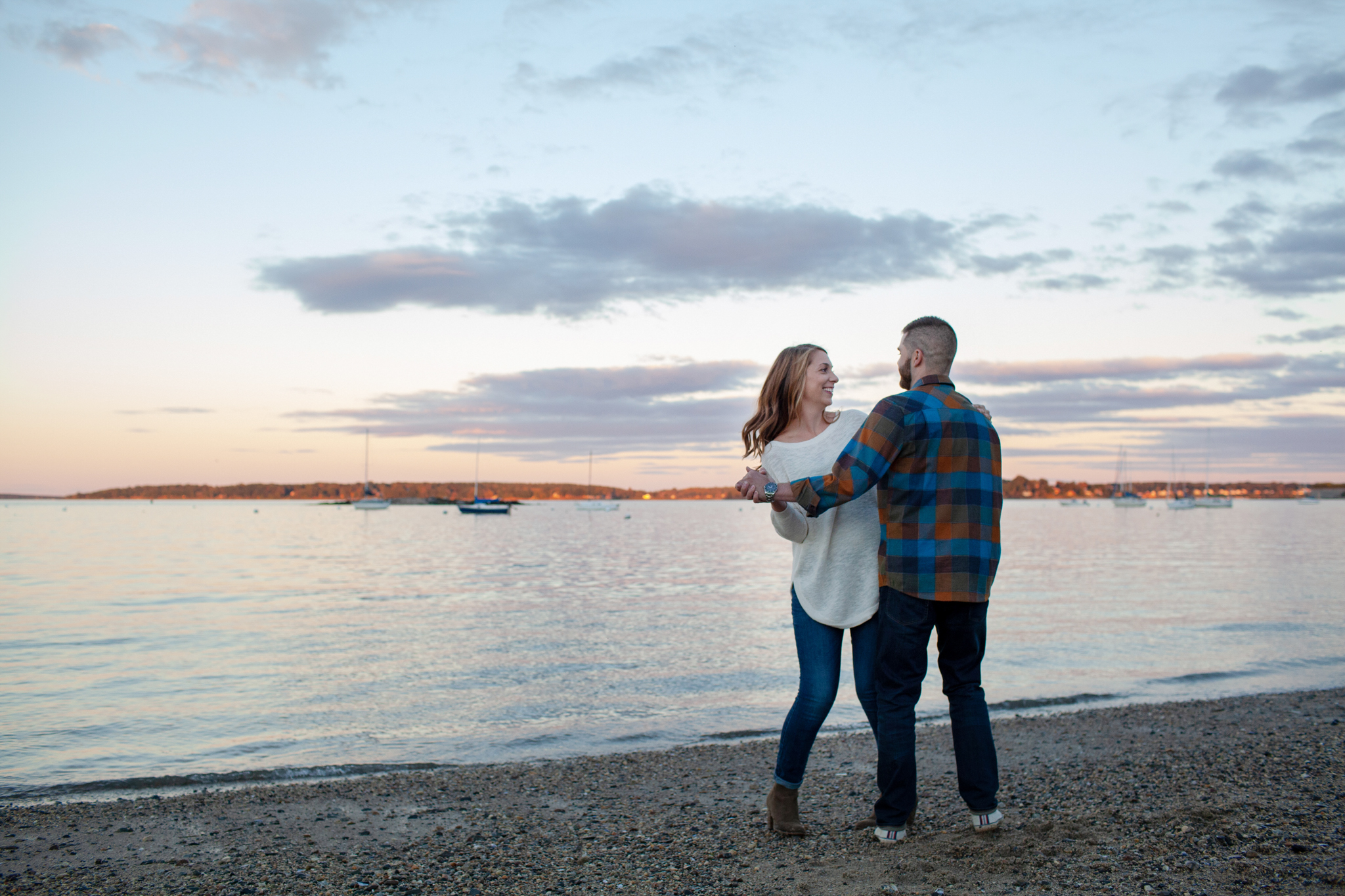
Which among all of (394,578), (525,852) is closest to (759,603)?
(394,578)

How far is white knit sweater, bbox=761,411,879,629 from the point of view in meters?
4.18

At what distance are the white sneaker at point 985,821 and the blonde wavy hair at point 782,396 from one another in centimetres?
213

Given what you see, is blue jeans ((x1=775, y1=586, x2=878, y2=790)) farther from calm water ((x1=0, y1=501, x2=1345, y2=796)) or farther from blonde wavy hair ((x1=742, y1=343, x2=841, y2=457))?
calm water ((x1=0, y1=501, x2=1345, y2=796))

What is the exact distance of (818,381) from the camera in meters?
4.36

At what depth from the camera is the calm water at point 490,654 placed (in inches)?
394

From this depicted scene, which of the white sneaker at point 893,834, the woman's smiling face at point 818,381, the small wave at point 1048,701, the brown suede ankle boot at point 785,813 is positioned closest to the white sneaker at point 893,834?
the white sneaker at point 893,834

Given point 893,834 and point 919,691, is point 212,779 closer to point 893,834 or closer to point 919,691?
point 893,834

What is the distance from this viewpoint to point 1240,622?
19562mm

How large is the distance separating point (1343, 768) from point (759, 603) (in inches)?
712

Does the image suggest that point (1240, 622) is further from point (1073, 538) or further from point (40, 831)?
point (1073, 538)

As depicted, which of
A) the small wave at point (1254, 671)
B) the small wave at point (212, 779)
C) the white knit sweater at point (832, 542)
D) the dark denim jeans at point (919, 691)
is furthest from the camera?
the small wave at point (1254, 671)

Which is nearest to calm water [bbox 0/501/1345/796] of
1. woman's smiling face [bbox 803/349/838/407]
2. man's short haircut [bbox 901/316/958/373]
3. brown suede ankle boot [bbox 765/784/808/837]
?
brown suede ankle boot [bbox 765/784/808/837]

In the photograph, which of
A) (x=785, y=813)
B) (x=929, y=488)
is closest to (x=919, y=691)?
(x=929, y=488)

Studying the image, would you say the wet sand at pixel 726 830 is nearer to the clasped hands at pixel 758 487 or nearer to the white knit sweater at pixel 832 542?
the white knit sweater at pixel 832 542
